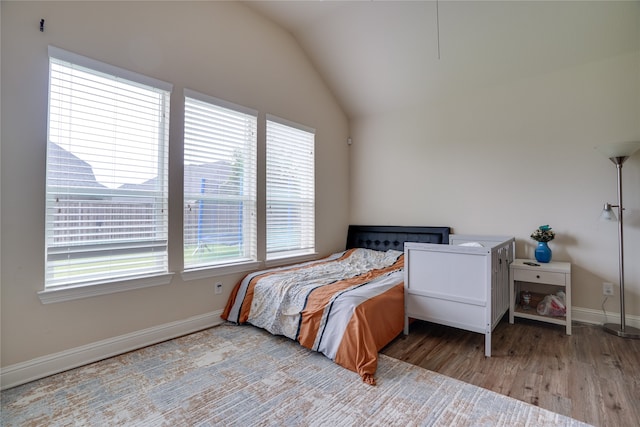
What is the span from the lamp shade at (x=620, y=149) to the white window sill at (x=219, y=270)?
11.3ft

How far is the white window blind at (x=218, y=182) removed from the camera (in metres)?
2.88

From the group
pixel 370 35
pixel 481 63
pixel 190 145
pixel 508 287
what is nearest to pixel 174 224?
pixel 190 145

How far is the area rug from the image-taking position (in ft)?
5.39

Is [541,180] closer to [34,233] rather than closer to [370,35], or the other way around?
[370,35]

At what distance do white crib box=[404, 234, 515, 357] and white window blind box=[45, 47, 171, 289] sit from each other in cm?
219

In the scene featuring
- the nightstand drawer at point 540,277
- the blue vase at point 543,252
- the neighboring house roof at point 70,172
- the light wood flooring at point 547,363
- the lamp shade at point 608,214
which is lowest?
the light wood flooring at point 547,363

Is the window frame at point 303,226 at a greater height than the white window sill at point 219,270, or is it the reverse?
the window frame at point 303,226

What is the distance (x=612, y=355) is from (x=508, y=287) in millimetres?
844

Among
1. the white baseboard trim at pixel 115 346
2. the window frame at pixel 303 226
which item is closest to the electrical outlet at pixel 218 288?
the white baseboard trim at pixel 115 346

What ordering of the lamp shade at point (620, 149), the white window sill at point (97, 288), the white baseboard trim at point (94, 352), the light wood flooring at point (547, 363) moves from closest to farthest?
the light wood flooring at point (547, 363) < the white baseboard trim at point (94, 352) < the white window sill at point (97, 288) < the lamp shade at point (620, 149)

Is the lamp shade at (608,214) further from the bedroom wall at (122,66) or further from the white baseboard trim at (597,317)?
the bedroom wall at (122,66)

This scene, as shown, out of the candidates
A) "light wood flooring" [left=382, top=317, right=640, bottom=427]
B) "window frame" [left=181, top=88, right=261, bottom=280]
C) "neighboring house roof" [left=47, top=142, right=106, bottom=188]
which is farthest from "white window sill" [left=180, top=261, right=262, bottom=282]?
"light wood flooring" [left=382, top=317, right=640, bottom=427]

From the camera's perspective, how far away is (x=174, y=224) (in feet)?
8.99

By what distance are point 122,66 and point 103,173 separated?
2.84ft
